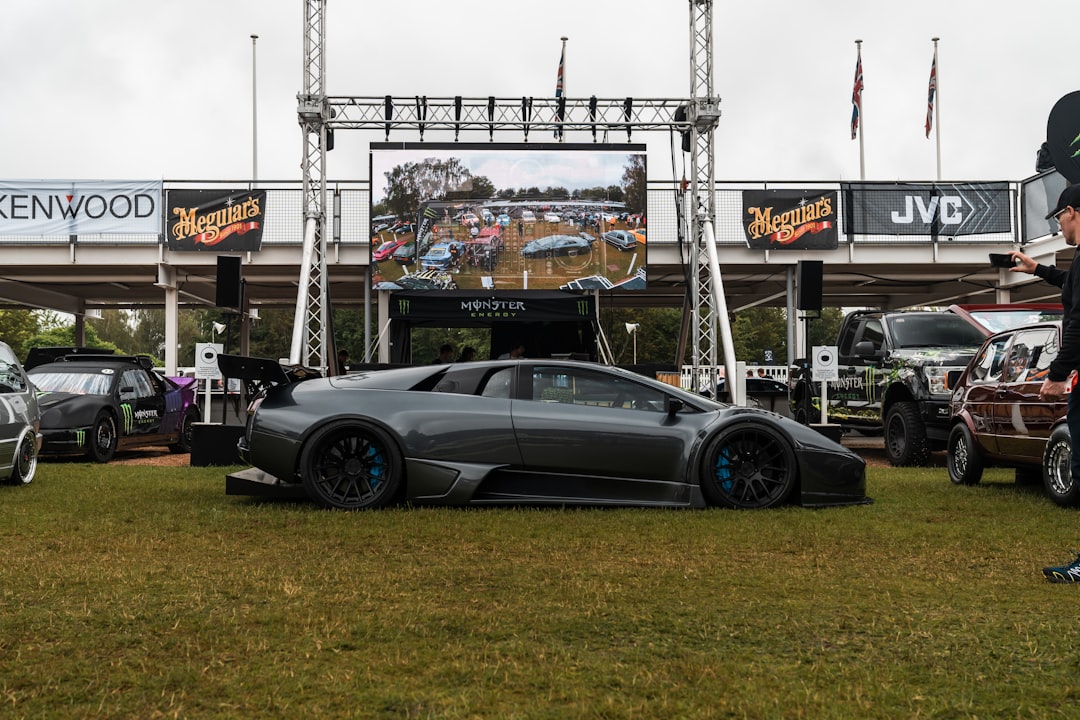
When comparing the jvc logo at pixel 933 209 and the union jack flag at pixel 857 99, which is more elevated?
the union jack flag at pixel 857 99

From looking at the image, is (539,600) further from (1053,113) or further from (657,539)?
(1053,113)

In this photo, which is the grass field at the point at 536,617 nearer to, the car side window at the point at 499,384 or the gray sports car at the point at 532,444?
the gray sports car at the point at 532,444

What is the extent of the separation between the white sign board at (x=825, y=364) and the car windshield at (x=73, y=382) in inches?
384

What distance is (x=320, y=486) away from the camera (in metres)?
7.79

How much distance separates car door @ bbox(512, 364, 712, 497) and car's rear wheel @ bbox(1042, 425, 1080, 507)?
8.88 feet

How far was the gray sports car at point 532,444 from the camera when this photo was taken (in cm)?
769

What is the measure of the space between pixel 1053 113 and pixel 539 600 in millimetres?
21450

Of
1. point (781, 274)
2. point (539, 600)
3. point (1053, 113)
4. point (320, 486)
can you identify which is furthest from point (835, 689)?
point (781, 274)

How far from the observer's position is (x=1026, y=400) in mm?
8875

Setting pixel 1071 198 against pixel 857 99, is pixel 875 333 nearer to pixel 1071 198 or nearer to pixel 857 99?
pixel 1071 198

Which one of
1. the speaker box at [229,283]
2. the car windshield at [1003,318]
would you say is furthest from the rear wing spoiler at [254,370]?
the car windshield at [1003,318]

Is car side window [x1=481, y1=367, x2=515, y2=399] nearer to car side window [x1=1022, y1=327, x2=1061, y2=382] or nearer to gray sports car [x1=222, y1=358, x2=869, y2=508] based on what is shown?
gray sports car [x1=222, y1=358, x2=869, y2=508]

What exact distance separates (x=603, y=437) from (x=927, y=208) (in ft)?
58.7

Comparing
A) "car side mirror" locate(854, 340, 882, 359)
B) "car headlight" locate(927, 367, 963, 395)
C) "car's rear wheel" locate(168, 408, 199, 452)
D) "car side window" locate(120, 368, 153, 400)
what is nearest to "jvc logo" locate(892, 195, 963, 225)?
"car side mirror" locate(854, 340, 882, 359)
